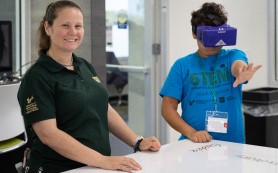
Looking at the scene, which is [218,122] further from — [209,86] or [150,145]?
[150,145]

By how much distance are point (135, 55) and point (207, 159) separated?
8.27 ft

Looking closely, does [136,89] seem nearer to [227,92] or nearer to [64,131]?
[227,92]

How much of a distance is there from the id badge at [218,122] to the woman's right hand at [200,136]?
0.04m

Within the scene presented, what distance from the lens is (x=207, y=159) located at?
1626mm

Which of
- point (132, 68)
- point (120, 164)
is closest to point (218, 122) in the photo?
point (120, 164)

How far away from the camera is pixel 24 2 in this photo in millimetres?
3459

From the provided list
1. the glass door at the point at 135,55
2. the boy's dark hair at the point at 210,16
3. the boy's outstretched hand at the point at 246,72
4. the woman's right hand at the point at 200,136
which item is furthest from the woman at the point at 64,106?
the glass door at the point at 135,55

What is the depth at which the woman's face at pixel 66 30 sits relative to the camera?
1.63 metres

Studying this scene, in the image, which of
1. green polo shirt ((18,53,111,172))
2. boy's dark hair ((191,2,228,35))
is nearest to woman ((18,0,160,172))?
green polo shirt ((18,53,111,172))

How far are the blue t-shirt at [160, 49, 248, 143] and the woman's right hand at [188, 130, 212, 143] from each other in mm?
75

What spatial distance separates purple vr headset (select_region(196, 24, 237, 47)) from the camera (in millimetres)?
1911

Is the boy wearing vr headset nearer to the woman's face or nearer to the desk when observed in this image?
the desk

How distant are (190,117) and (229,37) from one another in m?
0.44

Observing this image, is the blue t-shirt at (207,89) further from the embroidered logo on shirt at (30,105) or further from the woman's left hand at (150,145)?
the embroidered logo on shirt at (30,105)
